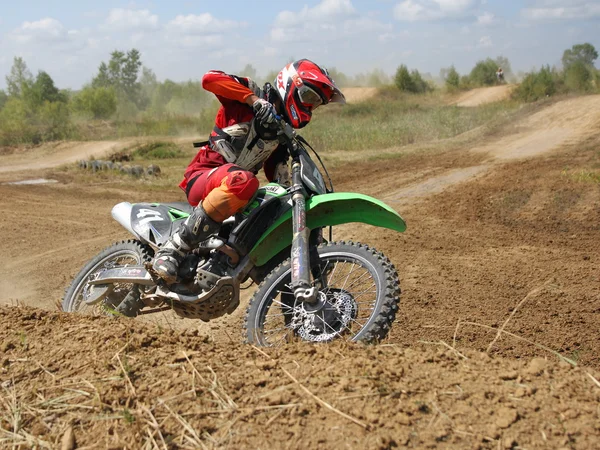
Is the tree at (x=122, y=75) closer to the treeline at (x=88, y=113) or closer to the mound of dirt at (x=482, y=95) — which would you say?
the treeline at (x=88, y=113)

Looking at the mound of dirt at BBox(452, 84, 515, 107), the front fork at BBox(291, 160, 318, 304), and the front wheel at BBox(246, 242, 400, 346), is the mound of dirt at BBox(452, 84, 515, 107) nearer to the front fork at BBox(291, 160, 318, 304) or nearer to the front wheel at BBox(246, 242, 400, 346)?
the front fork at BBox(291, 160, 318, 304)

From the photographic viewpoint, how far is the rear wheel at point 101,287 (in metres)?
5.15

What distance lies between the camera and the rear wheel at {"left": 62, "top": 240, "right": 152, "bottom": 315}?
5.15m

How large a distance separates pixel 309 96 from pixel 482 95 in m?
36.9

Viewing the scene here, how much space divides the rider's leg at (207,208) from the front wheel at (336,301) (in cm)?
55

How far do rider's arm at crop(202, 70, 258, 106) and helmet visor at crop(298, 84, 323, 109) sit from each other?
316 millimetres

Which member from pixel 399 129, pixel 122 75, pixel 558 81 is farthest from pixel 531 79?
pixel 122 75

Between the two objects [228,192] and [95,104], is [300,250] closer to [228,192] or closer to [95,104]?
[228,192]

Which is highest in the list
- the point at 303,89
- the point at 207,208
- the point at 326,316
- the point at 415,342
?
the point at 303,89

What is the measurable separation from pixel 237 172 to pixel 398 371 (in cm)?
199

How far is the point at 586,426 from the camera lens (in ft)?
7.39

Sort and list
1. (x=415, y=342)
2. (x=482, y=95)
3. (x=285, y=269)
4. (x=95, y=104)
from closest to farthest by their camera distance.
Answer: (x=285, y=269)
(x=415, y=342)
(x=482, y=95)
(x=95, y=104)

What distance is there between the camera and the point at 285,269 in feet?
13.3

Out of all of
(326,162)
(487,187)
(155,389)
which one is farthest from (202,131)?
(155,389)
